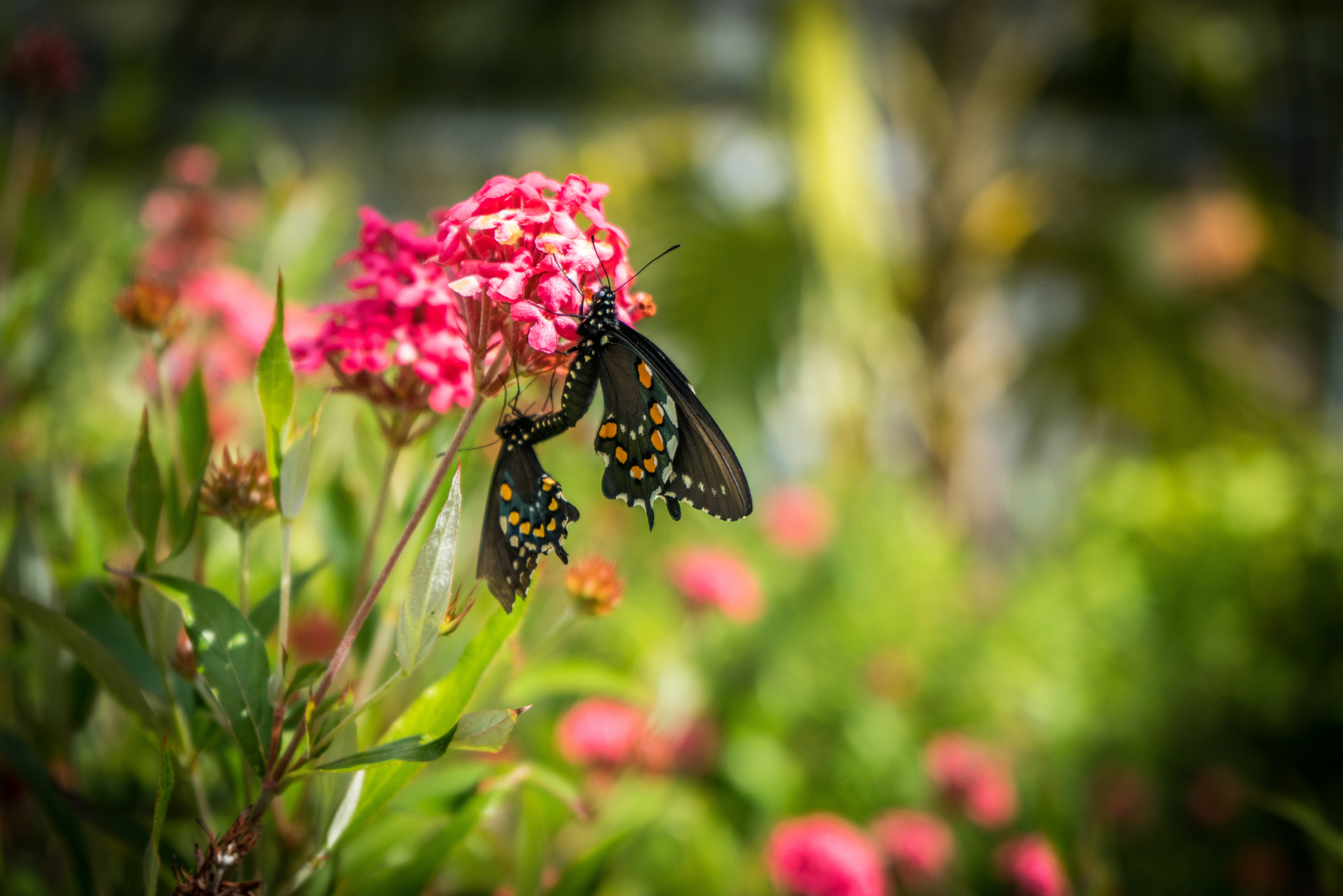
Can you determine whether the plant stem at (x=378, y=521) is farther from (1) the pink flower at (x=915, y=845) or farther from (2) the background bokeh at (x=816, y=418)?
(1) the pink flower at (x=915, y=845)

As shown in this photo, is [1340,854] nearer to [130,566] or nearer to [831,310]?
[130,566]

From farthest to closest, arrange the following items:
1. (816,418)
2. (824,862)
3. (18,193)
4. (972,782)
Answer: (816,418)
(972,782)
(18,193)
(824,862)

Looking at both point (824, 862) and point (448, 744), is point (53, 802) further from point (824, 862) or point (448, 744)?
→ point (824, 862)

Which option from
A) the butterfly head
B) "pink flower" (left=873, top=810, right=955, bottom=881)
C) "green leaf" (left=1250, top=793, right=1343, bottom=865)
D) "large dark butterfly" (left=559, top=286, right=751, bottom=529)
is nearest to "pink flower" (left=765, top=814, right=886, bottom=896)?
"pink flower" (left=873, top=810, right=955, bottom=881)

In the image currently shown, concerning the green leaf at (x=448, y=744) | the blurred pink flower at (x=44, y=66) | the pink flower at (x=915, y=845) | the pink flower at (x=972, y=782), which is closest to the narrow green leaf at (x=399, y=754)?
the green leaf at (x=448, y=744)

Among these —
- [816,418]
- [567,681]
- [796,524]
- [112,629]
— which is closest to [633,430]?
[567,681]

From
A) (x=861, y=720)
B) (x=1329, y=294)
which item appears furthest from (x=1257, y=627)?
(x=1329, y=294)

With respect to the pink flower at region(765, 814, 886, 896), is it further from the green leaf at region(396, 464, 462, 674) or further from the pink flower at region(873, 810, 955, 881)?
the green leaf at region(396, 464, 462, 674)
